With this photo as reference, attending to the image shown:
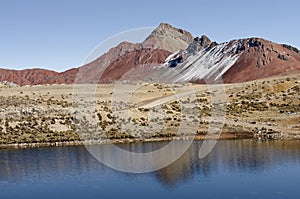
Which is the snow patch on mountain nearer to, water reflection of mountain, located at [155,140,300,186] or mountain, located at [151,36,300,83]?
mountain, located at [151,36,300,83]

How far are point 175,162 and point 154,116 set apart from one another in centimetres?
2209

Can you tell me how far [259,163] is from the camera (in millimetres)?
33719

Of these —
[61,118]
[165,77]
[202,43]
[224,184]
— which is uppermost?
[202,43]

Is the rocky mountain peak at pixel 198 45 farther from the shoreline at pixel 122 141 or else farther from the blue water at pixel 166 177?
the blue water at pixel 166 177

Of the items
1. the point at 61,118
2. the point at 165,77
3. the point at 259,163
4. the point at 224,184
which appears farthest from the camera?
the point at 165,77

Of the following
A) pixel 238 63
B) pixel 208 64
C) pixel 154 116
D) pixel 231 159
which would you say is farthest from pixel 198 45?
pixel 231 159

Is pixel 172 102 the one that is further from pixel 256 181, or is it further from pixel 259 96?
pixel 256 181

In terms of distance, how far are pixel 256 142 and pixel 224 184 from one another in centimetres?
1803

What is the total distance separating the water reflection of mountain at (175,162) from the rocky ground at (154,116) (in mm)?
5038

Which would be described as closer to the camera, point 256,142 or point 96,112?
point 256,142

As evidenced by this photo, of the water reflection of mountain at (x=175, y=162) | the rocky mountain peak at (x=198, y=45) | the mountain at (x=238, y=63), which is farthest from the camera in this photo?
the rocky mountain peak at (x=198, y=45)

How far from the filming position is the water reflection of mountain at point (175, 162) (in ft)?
103

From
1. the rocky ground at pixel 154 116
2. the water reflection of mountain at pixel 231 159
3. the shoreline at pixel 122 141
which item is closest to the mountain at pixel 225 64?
the rocky ground at pixel 154 116

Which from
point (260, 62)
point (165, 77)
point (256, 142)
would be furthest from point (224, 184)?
point (165, 77)
